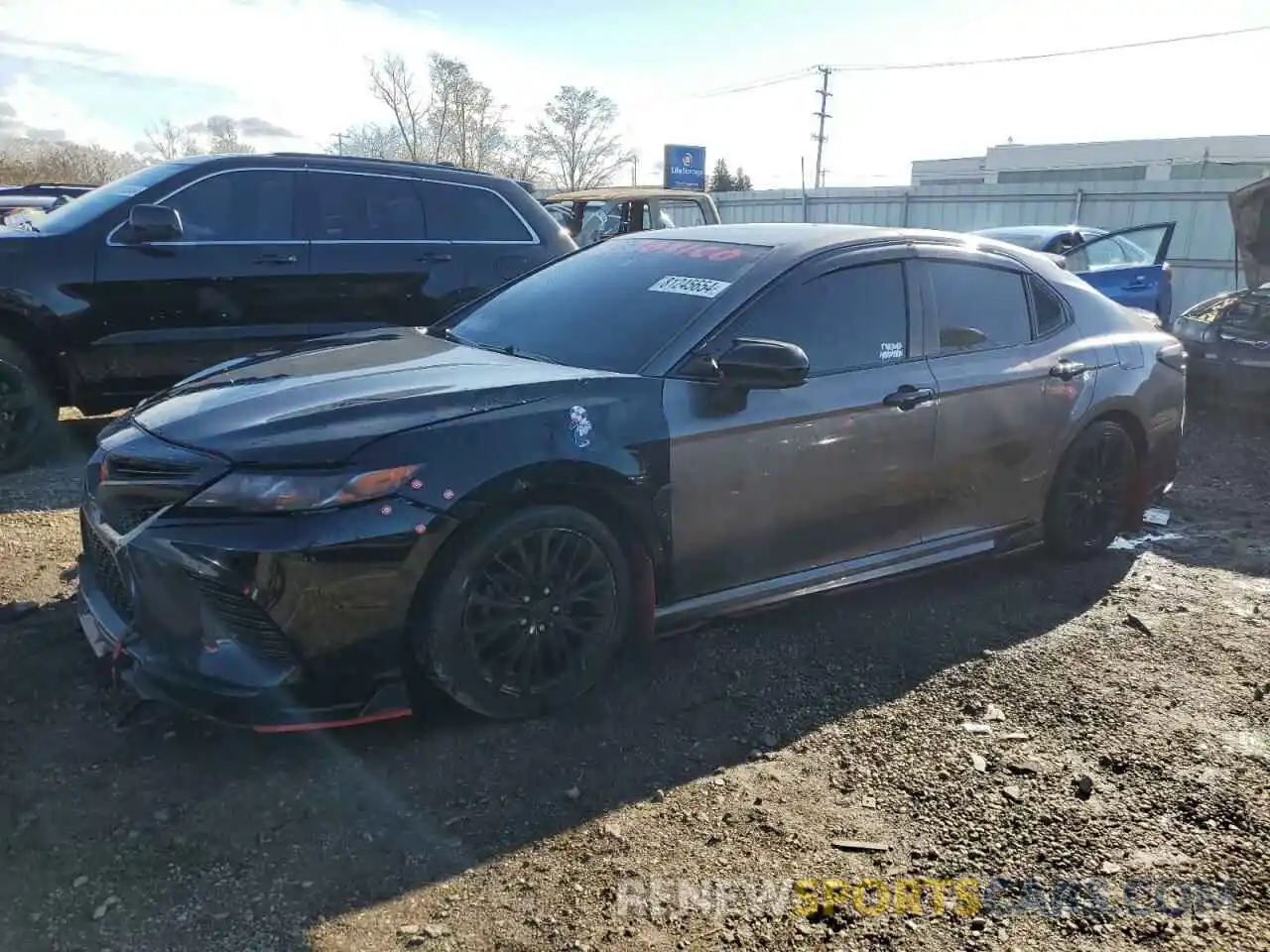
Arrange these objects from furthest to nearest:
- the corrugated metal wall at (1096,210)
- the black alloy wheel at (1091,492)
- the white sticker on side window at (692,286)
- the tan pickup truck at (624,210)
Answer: the corrugated metal wall at (1096,210), the tan pickup truck at (624,210), the black alloy wheel at (1091,492), the white sticker on side window at (692,286)

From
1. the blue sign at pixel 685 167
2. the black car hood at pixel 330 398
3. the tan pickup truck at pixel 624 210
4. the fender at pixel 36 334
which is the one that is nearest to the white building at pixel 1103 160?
the blue sign at pixel 685 167

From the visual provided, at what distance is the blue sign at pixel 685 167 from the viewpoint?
3100cm

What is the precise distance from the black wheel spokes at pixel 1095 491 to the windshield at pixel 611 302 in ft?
6.68

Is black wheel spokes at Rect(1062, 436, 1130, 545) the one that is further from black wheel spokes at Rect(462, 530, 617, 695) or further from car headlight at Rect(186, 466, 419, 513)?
car headlight at Rect(186, 466, 419, 513)

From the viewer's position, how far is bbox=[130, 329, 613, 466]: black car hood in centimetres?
285

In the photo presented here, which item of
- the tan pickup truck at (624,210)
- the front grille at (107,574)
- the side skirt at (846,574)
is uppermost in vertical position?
the tan pickup truck at (624,210)

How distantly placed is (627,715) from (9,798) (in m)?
1.78

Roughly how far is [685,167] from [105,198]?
89.7 ft

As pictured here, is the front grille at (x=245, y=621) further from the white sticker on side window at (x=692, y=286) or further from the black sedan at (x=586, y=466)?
the white sticker on side window at (x=692, y=286)

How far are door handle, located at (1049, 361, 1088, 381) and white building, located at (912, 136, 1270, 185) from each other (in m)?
34.6

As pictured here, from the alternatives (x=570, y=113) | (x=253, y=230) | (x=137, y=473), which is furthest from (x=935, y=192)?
(x=570, y=113)

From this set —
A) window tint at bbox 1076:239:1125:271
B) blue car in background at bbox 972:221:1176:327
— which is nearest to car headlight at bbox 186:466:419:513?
blue car in background at bbox 972:221:1176:327

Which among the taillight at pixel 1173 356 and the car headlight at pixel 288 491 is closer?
the car headlight at pixel 288 491

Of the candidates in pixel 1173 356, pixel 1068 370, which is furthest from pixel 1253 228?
pixel 1068 370
